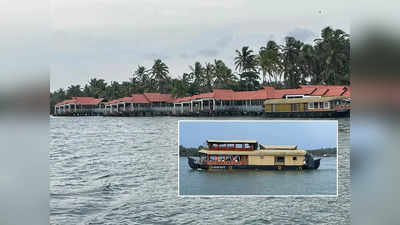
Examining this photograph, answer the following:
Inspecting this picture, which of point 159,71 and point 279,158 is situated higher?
point 159,71

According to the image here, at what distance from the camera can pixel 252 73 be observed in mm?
4520

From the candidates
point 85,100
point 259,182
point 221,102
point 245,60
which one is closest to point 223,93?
point 221,102

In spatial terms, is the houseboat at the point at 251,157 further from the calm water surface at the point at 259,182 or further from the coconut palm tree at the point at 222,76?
the coconut palm tree at the point at 222,76

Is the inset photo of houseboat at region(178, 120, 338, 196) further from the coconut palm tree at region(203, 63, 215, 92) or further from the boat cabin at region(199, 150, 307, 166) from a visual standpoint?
the coconut palm tree at region(203, 63, 215, 92)

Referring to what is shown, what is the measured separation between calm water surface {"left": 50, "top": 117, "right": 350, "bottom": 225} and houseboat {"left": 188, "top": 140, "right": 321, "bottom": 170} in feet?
0.75

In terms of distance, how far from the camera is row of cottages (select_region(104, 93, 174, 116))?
4570mm

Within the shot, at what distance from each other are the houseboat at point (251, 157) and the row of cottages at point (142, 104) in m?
0.48

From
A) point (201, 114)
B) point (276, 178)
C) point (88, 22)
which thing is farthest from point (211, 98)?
point (88, 22)

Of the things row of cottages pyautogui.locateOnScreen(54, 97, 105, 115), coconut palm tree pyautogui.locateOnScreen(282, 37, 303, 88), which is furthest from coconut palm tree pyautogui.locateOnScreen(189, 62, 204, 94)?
row of cottages pyautogui.locateOnScreen(54, 97, 105, 115)

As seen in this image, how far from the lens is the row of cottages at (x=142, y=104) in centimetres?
457

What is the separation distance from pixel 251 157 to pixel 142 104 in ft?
3.35

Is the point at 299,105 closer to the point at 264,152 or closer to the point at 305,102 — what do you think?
the point at 305,102

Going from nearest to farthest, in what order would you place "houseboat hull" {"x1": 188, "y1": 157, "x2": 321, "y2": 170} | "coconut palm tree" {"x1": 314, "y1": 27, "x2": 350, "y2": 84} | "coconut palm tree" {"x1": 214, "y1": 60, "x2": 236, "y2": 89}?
"coconut palm tree" {"x1": 314, "y1": 27, "x2": 350, "y2": 84}, "coconut palm tree" {"x1": 214, "y1": 60, "x2": 236, "y2": 89}, "houseboat hull" {"x1": 188, "y1": 157, "x2": 321, "y2": 170}
